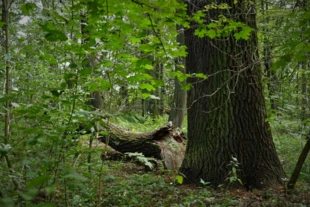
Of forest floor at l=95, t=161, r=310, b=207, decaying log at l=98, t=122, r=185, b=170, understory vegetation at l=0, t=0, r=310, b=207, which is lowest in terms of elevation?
forest floor at l=95, t=161, r=310, b=207

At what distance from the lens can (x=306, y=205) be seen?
11.3ft

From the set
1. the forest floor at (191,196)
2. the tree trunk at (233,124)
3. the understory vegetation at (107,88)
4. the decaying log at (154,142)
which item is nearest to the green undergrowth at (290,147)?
the understory vegetation at (107,88)

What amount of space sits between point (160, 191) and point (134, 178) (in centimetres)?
97

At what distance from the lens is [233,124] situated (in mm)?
4250

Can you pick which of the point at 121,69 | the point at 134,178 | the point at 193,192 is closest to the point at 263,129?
the point at 193,192

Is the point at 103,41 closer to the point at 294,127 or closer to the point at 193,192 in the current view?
the point at 193,192

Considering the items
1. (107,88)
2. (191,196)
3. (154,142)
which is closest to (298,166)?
(191,196)

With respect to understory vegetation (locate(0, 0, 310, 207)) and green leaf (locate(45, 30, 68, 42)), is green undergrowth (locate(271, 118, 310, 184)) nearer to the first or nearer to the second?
understory vegetation (locate(0, 0, 310, 207))

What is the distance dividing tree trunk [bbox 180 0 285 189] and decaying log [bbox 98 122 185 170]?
1.43 meters

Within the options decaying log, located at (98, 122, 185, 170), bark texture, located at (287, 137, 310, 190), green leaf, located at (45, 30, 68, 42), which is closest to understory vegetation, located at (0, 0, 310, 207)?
green leaf, located at (45, 30, 68, 42)

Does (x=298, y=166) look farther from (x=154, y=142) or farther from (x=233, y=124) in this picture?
(x=154, y=142)

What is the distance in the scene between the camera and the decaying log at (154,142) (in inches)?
233

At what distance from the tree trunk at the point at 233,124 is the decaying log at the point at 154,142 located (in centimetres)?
143

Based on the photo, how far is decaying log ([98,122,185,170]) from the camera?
5910 millimetres
